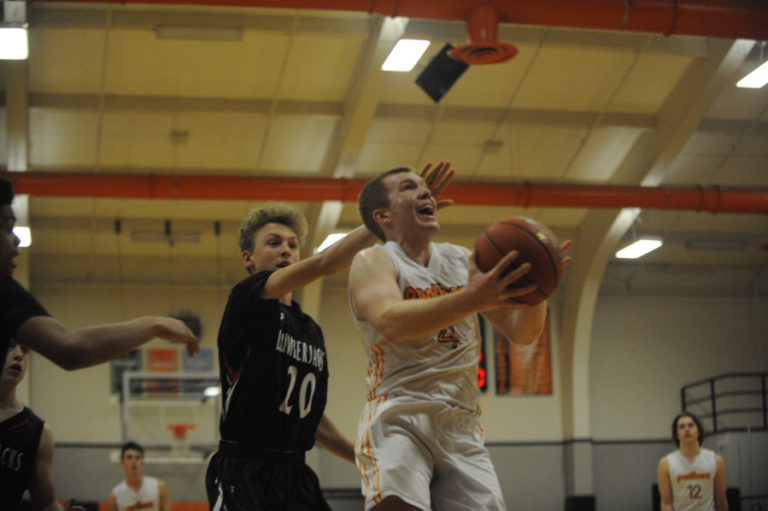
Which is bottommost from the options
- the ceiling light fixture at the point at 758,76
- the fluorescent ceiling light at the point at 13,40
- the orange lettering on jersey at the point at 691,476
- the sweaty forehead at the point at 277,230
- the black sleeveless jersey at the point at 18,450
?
the orange lettering on jersey at the point at 691,476

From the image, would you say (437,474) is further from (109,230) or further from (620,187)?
(109,230)

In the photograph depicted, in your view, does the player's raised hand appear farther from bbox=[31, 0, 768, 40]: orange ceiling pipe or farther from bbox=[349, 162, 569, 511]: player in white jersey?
bbox=[31, 0, 768, 40]: orange ceiling pipe

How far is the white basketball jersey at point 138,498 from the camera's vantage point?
34.9 feet

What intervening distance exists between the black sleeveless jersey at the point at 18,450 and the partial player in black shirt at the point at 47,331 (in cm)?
155

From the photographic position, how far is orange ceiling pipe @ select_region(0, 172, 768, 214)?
12891 mm

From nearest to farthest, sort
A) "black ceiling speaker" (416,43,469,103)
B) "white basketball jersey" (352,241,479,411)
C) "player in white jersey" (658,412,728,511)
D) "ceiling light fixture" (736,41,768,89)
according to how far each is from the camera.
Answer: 1. "white basketball jersey" (352,241,479,411)
2. "player in white jersey" (658,412,728,511)
3. "black ceiling speaker" (416,43,469,103)
4. "ceiling light fixture" (736,41,768,89)

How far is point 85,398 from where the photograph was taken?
16.4 m

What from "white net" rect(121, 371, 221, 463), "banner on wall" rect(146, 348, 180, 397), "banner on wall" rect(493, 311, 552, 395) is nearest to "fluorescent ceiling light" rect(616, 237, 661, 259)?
"banner on wall" rect(493, 311, 552, 395)

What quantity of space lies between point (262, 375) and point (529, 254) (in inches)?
55.0

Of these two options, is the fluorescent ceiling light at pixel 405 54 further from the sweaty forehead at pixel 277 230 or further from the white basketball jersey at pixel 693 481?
the sweaty forehead at pixel 277 230

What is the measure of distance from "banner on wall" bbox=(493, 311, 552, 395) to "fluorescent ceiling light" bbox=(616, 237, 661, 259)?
7.84 feet

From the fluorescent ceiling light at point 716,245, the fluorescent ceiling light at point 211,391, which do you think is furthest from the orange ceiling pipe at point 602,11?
the fluorescent ceiling light at point 211,391

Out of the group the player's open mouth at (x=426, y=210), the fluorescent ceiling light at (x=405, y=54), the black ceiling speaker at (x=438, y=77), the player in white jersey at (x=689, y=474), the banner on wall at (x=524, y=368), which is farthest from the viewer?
the banner on wall at (x=524, y=368)

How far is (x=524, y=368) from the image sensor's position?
57.9 ft
